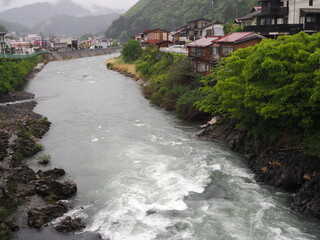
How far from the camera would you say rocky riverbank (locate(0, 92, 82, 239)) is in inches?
607

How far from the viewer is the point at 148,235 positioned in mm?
14227

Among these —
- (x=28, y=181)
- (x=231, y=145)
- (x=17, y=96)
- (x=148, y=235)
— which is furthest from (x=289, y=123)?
(x=17, y=96)

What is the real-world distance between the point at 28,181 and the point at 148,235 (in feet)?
28.8

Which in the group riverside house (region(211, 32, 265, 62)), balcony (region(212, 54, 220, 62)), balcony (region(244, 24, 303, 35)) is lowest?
balcony (region(212, 54, 220, 62))

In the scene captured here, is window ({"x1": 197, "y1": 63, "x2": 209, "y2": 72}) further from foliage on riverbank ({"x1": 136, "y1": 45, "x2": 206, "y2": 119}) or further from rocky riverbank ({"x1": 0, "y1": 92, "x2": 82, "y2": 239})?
rocky riverbank ({"x1": 0, "y1": 92, "x2": 82, "y2": 239})

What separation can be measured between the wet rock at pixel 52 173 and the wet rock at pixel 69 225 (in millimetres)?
5219

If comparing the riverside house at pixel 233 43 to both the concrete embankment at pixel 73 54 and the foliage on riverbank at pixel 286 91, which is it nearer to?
the foliage on riverbank at pixel 286 91

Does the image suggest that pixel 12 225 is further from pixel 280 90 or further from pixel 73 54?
pixel 73 54

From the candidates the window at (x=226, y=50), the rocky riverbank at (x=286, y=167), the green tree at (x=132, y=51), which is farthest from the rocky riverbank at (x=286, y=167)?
the green tree at (x=132, y=51)

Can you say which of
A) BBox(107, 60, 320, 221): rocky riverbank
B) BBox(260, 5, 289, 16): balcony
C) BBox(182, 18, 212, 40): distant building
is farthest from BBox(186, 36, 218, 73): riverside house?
BBox(182, 18, 212, 40): distant building

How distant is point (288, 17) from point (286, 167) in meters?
26.0

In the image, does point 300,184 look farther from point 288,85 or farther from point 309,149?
point 288,85

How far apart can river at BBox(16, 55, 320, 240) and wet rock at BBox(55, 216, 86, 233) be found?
33 cm

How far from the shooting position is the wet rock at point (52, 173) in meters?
19.8
